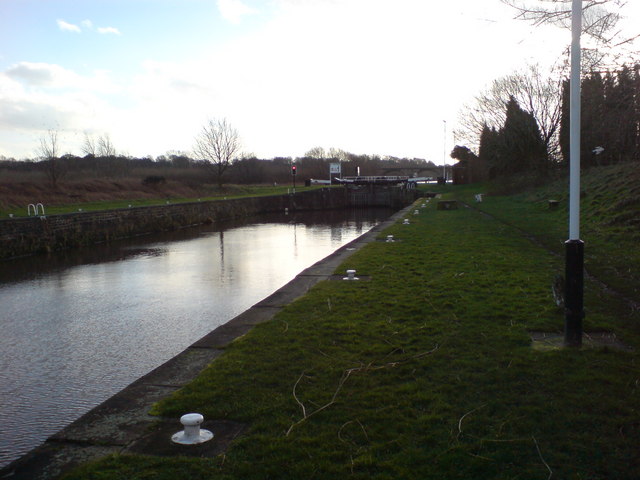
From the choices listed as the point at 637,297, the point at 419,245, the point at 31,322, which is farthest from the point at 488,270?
the point at 31,322

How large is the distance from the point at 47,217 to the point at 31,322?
11.1 meters

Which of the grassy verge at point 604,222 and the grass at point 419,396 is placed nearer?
the grass at point 419,396

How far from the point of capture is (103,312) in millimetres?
9781

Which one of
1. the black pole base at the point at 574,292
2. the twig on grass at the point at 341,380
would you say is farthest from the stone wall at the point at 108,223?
the black pole base at the point at 574,292

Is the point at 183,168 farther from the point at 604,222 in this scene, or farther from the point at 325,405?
the point at 325,405

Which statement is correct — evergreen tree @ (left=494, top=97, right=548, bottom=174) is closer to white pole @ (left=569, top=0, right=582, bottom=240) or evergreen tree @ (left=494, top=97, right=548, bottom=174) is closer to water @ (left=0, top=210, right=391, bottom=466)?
water @ (left=0, top=210, right=391, bottom=466)

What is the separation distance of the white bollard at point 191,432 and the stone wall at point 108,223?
16204mm

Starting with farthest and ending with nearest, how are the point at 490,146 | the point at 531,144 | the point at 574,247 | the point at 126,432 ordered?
the point at 490,146
the point at 531,144
the point at 574,247
the point at 126,432

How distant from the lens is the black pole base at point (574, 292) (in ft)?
15.6

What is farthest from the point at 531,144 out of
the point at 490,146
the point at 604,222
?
the point at 604,222

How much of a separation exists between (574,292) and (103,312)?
25.7 feet

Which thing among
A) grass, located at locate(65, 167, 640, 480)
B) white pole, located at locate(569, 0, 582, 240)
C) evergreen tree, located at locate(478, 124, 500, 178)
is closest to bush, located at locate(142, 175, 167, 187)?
evergreen tree, located at locate(478, 124, 500, 178)

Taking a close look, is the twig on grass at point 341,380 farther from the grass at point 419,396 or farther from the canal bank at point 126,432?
the canal bank at point 126,432

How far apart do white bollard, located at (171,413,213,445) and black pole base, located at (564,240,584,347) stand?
3212 millimetres
